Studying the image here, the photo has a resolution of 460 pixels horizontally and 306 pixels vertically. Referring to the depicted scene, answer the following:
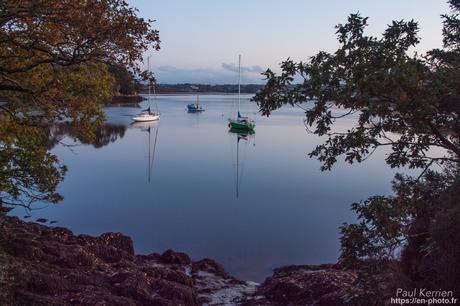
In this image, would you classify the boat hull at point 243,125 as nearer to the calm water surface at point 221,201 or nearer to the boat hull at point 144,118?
the calm water surface at point 221,201

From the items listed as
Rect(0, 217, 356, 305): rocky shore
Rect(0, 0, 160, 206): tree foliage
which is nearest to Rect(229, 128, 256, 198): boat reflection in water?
Rect(0, 217, 356, 305): rocky shore

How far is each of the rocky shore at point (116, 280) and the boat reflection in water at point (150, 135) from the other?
1830 centimetres

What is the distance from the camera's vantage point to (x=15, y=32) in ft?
31.5

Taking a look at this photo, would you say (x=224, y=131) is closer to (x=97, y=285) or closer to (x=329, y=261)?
(x=329, y=261)

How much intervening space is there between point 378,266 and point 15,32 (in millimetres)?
8481

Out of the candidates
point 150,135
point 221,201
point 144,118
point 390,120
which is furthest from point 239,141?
point 390,120

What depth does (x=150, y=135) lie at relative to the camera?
62.7m

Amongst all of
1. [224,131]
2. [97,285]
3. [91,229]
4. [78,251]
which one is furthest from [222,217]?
[224,131]

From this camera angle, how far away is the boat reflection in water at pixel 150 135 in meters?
38.5

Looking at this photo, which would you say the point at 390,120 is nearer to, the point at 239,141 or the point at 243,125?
the point at 239,141

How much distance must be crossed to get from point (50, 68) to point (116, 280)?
18.5 ft

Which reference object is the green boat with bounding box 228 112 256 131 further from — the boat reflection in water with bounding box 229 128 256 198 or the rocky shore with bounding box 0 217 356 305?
the rocky shore with bounding box 0 217 356 305

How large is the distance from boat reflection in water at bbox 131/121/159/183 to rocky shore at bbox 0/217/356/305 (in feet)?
60.0

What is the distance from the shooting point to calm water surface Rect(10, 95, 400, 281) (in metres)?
18.0
